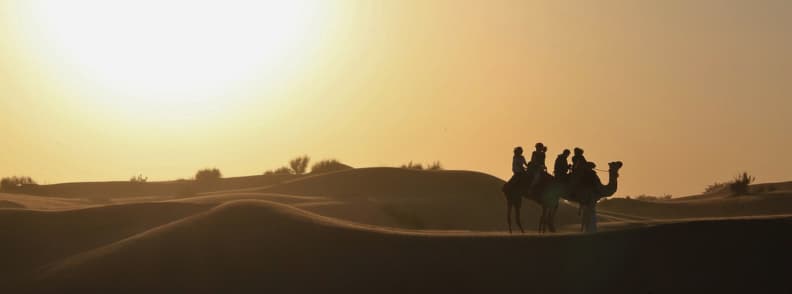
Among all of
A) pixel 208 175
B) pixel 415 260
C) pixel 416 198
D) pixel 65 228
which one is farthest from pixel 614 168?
pixel 208 175

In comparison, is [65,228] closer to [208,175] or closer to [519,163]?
[519,163]

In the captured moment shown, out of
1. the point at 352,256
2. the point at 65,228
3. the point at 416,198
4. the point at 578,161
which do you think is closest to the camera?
the point at 352,256

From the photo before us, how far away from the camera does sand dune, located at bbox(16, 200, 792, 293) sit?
73.5 ft

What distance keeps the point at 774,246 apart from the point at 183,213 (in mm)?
18782

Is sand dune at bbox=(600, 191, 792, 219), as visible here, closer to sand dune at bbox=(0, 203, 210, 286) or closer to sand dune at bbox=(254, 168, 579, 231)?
sand dune at bbox=(254, 168, 579, 231)

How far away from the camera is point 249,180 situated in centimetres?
6625

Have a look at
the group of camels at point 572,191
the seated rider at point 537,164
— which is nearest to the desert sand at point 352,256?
the group of camels at point 572,191

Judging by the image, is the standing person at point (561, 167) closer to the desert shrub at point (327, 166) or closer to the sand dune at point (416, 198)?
the sand dune at point (416, 198)

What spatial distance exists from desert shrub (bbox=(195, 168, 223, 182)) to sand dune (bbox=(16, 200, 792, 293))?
40.5 m

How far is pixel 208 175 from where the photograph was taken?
236ft

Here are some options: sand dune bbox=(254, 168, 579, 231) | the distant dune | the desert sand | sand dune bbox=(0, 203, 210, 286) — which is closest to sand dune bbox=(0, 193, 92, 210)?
sand dune bbox=(254, 168, 579, 231)

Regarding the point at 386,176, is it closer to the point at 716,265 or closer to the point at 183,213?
the point at 183,213

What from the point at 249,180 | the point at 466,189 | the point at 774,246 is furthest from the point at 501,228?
the point at 249,180

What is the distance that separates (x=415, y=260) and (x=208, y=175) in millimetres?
48539
